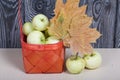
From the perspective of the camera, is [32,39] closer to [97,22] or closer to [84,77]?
[84,77]

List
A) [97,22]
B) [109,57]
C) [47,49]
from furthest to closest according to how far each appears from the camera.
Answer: [97,22] < [109,57] < [47,49]

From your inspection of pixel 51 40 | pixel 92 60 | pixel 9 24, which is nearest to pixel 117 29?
pixel 92 60

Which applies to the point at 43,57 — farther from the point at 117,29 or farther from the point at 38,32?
the point at 117,29

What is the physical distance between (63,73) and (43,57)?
0.40ft

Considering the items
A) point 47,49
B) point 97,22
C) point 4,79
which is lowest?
point 4,79

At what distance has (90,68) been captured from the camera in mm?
1216

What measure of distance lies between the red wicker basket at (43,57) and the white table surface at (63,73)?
0.08 ft

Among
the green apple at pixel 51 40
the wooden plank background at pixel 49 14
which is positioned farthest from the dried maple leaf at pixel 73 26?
the wooden plank background at pixel 49 14

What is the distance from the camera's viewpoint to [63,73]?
1195 mm

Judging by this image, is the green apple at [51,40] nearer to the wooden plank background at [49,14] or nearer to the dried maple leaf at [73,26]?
the dried maple leaf at [73,26]

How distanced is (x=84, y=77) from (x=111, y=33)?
1.30 feet

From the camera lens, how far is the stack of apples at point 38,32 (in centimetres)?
114

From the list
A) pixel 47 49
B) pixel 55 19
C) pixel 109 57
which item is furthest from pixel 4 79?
pixel 109 57

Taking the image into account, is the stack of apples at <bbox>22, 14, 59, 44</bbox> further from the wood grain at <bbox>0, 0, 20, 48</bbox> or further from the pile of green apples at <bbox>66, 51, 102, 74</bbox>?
the wood grain at <bbox>0, 0, 20, 48</bbox>
